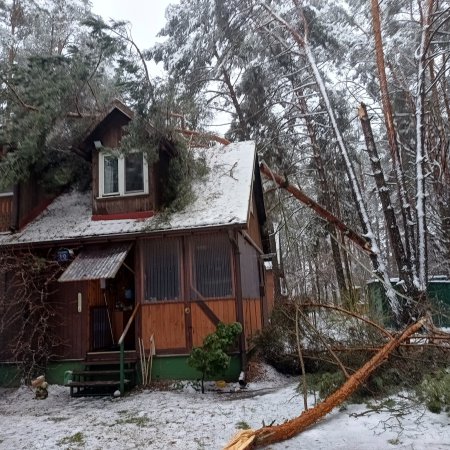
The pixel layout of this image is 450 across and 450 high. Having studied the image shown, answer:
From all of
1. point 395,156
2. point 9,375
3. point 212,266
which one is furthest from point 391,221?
point 9,375

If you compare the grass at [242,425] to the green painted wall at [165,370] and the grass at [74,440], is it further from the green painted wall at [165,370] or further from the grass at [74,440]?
the green painted wall at [165,370]

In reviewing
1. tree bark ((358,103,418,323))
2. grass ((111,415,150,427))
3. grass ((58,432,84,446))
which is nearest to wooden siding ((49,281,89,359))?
grass ((111,415,150,427))

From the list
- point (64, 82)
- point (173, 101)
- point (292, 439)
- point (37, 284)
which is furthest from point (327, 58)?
point (292, 439)

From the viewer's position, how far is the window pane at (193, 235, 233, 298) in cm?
930

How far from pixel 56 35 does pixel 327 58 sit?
11.0 meters

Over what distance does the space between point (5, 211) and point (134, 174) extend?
11.1 feet

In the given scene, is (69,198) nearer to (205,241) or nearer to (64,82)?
(64,82)

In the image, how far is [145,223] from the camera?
969 centimetres

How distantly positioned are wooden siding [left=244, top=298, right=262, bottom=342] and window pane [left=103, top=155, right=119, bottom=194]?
409 cm

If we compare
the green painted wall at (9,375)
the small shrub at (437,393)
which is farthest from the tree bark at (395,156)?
the green painted wall at (9,375)

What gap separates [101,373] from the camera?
8.95 meters

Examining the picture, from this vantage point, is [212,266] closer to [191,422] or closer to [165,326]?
[165,326]

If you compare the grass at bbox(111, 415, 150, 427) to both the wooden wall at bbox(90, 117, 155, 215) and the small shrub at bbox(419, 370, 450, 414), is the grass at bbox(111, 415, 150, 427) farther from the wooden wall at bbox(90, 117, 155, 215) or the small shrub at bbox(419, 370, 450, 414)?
the wooden wall at bbox(90, 117, 155, 215)

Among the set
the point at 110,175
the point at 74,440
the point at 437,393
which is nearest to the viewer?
the point at 437,393
